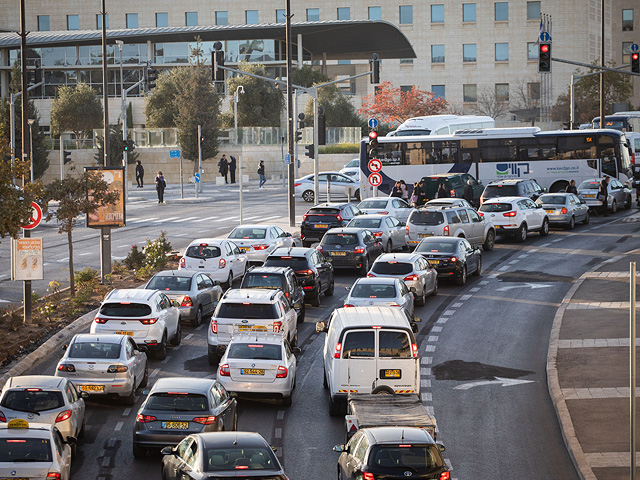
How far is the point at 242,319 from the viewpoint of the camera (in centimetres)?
2147

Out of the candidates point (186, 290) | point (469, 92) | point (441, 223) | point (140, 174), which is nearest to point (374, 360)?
point (186, 290)

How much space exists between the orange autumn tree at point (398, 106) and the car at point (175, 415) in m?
72.0

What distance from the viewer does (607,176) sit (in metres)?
47.6

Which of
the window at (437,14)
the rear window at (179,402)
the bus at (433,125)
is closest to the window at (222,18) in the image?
the window at (437,14)

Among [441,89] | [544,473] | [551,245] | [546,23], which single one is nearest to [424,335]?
[544,473]

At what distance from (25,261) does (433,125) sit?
4010 cm

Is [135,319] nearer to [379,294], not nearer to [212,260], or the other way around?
[379,294]

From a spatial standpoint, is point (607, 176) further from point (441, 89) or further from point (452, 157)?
point (441, 89)

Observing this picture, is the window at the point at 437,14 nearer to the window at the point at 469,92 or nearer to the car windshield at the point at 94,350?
the window at the point at 469,92

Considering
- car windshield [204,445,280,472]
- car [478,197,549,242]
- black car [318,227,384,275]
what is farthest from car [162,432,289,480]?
car [478,197,549,242]

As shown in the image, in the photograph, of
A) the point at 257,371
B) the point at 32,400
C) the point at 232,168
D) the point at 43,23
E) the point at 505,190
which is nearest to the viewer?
the point at 32,400

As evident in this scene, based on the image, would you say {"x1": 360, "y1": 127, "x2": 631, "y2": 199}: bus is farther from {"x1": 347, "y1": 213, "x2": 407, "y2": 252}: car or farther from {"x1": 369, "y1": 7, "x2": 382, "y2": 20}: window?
{"x1": 369, "y1": 7, "x2": 382, "y2": 20}: window

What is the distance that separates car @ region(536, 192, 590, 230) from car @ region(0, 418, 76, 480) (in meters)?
31.9

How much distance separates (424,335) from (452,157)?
95.2 ft
